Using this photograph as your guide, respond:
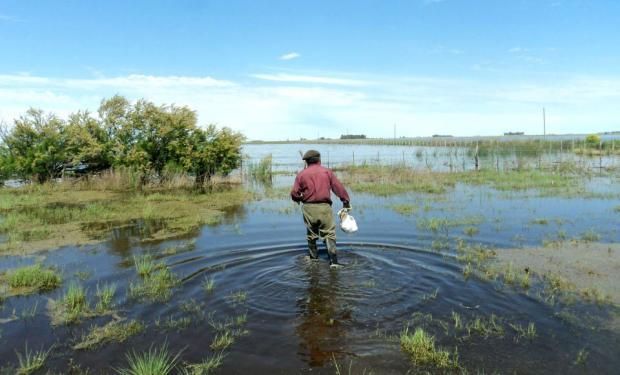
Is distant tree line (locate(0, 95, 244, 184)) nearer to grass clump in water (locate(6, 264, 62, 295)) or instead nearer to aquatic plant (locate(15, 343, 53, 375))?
grass clump in water (locate(6, 264, 62, 295))

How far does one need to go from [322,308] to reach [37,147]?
751 inches

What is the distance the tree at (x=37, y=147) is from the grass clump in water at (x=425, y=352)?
778 inches

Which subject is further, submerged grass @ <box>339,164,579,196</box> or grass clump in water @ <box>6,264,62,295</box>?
submerged grass @ <box>339,164,579,196</box>

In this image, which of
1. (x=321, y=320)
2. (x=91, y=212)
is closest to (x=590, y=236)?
(x=321, y=320)

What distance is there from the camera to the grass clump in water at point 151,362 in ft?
12.2

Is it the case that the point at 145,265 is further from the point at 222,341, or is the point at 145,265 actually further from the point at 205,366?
the point at 205,366

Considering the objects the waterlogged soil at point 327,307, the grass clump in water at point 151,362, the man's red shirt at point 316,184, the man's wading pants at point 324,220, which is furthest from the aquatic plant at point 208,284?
the man's red shirt at point 316,184

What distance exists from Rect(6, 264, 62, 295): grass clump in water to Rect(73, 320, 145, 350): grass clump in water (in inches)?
82.8

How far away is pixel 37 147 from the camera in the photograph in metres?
19.2

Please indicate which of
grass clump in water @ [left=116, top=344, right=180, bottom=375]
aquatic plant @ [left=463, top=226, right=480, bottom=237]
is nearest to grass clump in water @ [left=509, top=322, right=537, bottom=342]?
grass clump in water @ [left=116, top=344, right=180, bottom=375]

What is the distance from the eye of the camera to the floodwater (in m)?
4.09

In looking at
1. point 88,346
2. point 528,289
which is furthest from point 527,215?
point 88,346

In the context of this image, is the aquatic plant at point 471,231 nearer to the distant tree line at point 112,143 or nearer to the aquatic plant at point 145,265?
the aquatic plant at point 145,265

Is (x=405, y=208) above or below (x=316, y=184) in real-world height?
below
